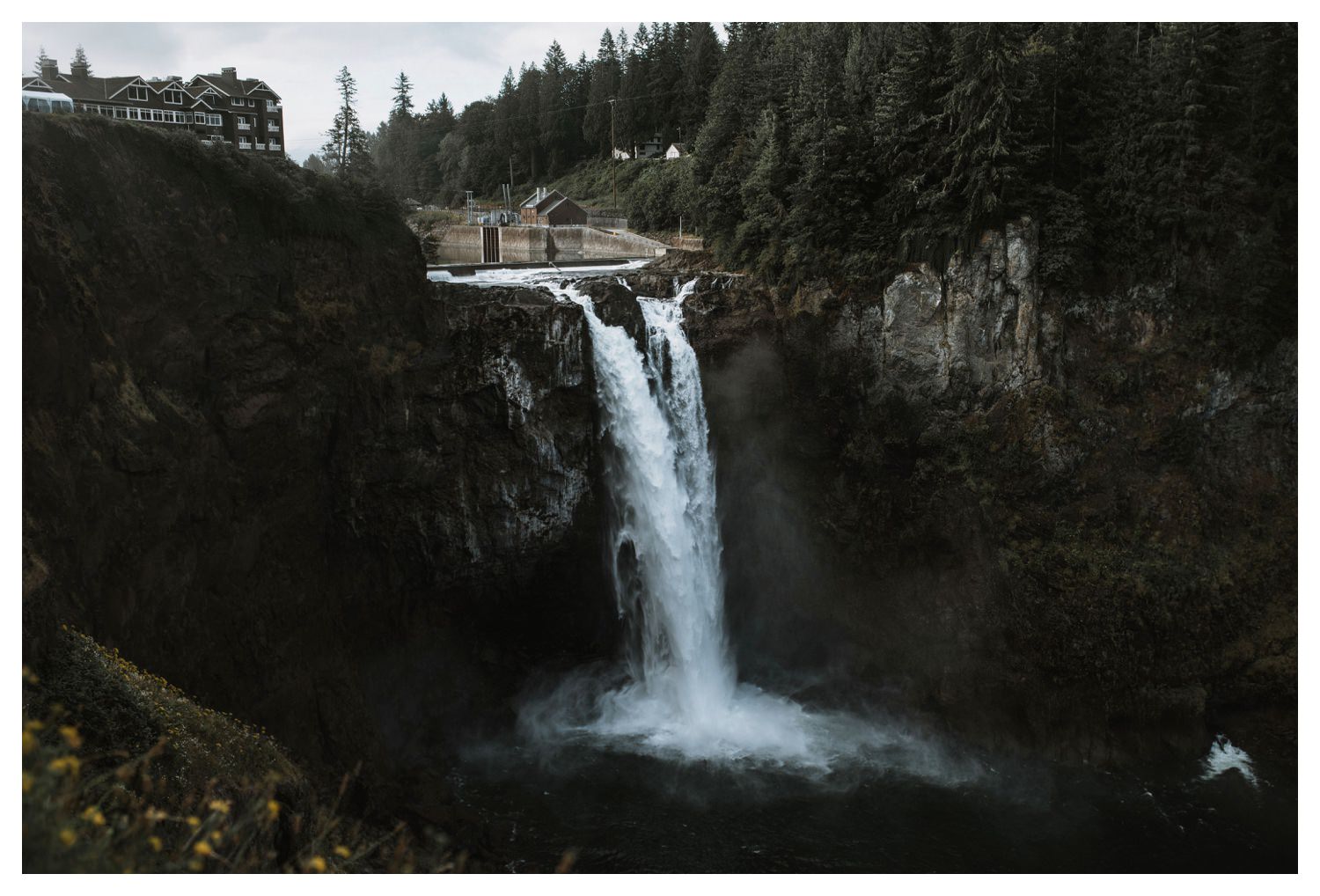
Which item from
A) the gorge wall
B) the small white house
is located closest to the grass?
the gorge wall

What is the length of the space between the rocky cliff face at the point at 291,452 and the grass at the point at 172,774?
58.5 inches

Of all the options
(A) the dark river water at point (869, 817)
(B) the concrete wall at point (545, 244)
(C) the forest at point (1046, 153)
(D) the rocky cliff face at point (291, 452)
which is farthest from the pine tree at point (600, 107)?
(A) the dark river water at point (869, 817)

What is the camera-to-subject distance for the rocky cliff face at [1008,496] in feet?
87.9

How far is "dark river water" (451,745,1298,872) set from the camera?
69.9ft

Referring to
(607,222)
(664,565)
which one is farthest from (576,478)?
(607,222)

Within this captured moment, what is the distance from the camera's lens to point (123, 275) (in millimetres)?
19750

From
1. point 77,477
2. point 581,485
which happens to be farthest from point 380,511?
point 77,477

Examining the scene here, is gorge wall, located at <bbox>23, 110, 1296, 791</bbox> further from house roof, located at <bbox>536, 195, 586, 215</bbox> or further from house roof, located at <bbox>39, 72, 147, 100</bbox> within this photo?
house roof, located at <bbox>536, 195, 586, 215</bbox>

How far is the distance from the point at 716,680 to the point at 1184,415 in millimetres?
16175

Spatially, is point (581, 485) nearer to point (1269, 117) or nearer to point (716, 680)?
point (716, 680)

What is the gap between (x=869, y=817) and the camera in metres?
22.5

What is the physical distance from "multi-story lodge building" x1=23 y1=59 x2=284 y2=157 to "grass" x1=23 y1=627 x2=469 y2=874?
54.2 ft

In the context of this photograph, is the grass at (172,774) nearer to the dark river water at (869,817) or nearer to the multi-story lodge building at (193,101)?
the dark river water at (869,817)

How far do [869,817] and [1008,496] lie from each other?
10711 millimetres
